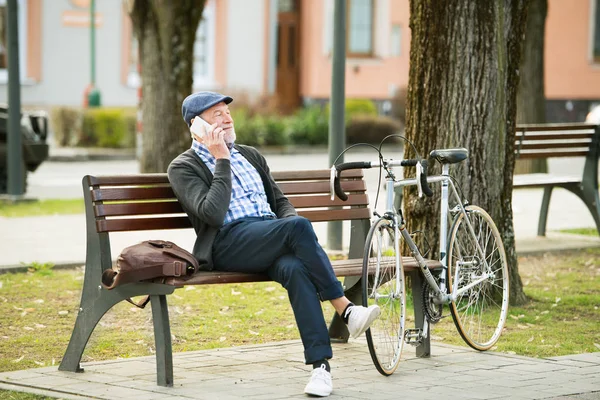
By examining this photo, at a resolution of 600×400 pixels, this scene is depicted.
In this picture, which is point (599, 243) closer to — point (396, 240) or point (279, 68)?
point (396, 240)

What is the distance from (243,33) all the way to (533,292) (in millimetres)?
Result: 24497

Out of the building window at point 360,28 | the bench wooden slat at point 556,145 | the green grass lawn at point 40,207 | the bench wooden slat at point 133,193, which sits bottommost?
the green grass lawn at point 40,207

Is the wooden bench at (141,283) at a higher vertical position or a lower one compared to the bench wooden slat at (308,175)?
lower

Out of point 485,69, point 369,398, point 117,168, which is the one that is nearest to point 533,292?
point 485,69

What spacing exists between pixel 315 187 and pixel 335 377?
1.38 meters

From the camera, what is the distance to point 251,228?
593cm

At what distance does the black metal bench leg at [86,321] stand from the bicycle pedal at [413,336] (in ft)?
4.76

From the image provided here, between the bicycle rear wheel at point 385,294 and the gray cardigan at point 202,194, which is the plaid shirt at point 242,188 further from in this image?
the bicycle rear wheel at point 385,294

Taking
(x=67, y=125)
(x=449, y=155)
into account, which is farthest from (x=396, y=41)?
(x=449, y=155)

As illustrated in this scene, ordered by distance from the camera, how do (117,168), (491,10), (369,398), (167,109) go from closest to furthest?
1. (369,398)
2. (491,10)
3. (167,109)
4. (117,168)

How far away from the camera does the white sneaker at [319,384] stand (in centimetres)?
540

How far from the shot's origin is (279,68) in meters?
33.2

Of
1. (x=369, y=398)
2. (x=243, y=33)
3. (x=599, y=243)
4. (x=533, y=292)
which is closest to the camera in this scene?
(x=369, y=398)

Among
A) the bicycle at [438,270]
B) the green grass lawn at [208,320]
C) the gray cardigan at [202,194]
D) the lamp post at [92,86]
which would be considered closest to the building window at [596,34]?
the lamp post at [92,86]
